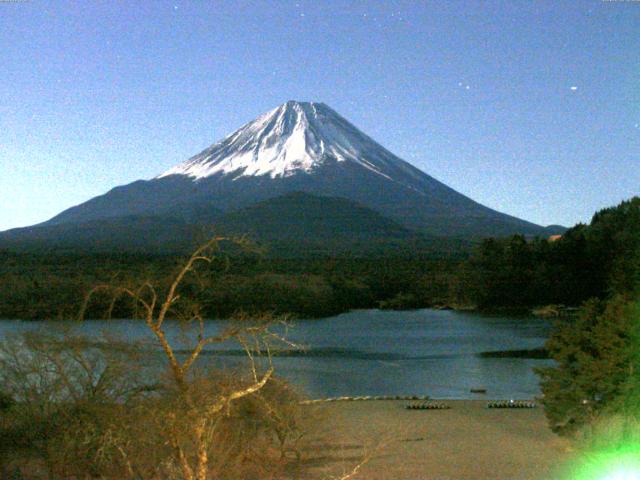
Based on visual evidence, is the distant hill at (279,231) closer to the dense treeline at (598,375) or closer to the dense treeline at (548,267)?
the dense treeline at (548,267)

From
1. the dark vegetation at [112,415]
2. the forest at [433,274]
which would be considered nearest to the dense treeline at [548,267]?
the forest at [433,274]

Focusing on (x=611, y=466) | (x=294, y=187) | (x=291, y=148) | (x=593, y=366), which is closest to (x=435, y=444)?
Result: (x=593, y=366)

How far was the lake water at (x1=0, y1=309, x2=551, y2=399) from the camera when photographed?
15.1 metres

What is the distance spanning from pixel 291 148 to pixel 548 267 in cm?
4064

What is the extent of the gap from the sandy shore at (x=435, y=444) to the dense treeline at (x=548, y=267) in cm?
1978

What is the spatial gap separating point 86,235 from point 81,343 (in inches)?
1600

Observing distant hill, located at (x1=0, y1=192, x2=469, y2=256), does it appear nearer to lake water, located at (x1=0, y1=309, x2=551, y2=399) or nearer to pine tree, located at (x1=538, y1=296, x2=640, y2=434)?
lake water, located at (x1=0, y1=309, x2=551, y2=399)

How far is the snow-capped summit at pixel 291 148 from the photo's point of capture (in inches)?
2628

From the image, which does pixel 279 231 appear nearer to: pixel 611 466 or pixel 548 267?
pixel 548 267

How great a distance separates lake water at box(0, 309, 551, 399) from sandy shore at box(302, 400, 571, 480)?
5.18 feet

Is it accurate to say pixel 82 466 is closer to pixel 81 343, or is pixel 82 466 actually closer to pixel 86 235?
pixel 81 343

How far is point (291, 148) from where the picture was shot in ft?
228

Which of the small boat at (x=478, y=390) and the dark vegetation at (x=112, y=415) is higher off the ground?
the dark vegetation at (x=112, y=415)

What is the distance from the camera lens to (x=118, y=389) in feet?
21.9
